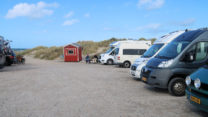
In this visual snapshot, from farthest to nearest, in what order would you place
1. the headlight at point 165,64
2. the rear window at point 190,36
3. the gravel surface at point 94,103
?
1. the rear window at point 190,36
2. the headlight at point 165,64
3. the gravel surface at point 94,103

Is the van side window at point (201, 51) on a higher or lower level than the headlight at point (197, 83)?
higher

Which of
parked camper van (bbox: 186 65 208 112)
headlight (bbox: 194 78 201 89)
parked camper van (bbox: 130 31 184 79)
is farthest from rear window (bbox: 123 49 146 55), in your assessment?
headlight (bbox: 194 78 201 89)

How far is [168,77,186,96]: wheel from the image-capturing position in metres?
7.60

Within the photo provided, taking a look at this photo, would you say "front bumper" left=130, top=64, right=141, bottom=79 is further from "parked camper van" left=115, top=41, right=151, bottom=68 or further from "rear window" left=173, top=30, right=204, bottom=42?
"parked camper van" left=115, top=41, right=151, bottom=68

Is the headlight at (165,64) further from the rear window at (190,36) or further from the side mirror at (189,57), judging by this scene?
the rear window at (190,36)

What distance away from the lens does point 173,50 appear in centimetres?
831

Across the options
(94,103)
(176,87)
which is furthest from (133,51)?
(94,103)

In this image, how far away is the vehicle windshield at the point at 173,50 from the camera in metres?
7.94

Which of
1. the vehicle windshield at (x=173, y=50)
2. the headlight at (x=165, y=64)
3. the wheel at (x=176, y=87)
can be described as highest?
the vehicle windshield at (x=173, y=50)

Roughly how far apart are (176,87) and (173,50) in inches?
58.9

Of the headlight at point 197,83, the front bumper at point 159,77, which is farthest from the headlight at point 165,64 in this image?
the headlight at point 197,83

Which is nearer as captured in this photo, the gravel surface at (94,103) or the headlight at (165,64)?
the gravel surface at (94,103)

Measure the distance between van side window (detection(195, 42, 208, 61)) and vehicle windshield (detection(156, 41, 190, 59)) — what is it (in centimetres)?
46

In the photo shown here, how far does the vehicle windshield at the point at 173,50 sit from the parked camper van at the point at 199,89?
275 cm
